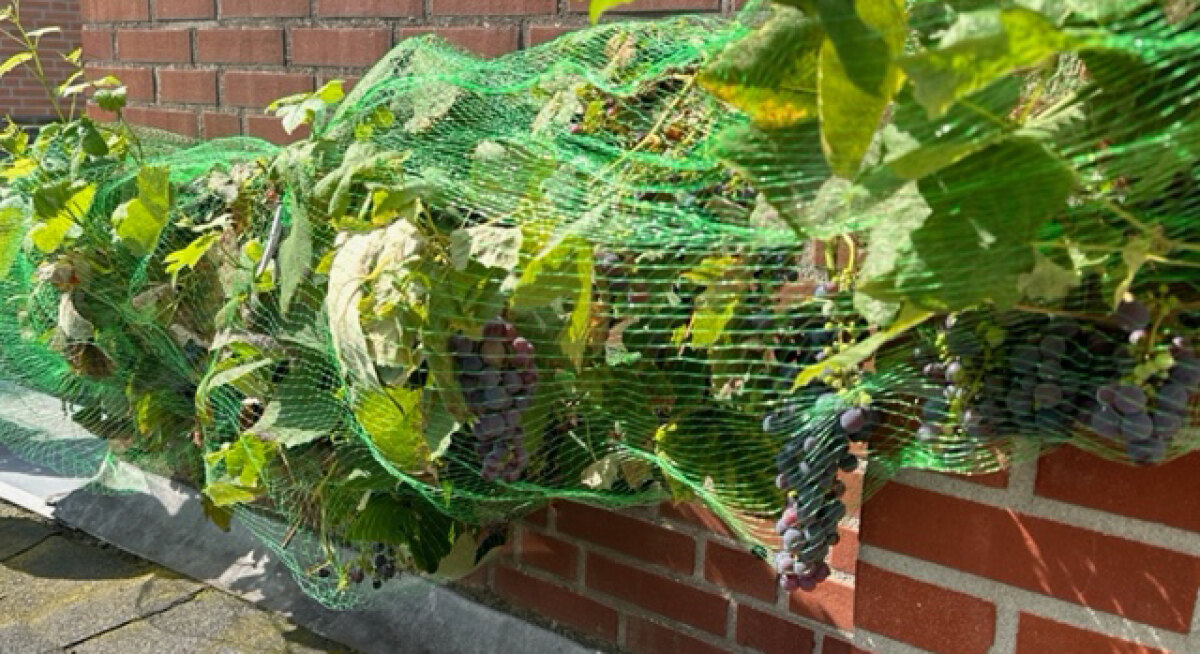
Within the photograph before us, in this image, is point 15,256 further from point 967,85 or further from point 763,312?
point 967,85

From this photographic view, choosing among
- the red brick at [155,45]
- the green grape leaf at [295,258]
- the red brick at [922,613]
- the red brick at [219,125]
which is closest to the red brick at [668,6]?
the green grape leaf at [295,258]

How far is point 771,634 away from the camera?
1613 mm

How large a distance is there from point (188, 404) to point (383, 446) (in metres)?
0.82

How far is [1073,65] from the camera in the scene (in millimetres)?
799

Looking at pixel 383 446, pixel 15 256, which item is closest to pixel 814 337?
pixel 383 446

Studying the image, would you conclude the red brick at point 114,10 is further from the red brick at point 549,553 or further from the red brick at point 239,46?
the red brick at point 549,553

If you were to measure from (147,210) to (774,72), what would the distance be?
1.18m

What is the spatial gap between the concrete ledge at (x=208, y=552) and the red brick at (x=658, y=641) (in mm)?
110

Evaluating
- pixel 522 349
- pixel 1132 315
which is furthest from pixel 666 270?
pixel 1132 315

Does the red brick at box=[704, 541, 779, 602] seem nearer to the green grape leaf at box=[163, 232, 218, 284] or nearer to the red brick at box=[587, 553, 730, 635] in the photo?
the red brick at box=[587, 553, 730, 635]

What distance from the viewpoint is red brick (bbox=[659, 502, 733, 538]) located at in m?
1.62

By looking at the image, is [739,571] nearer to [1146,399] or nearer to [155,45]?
[1146,399]

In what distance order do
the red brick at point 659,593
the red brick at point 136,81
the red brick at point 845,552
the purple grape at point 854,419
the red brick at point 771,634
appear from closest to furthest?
the purple grape at point 854,419, the red brick at point 845,552, the red brick at point 771,634, the red brick at point 659,593, the red brick at point 136,81

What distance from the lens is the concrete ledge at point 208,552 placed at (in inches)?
77.5
